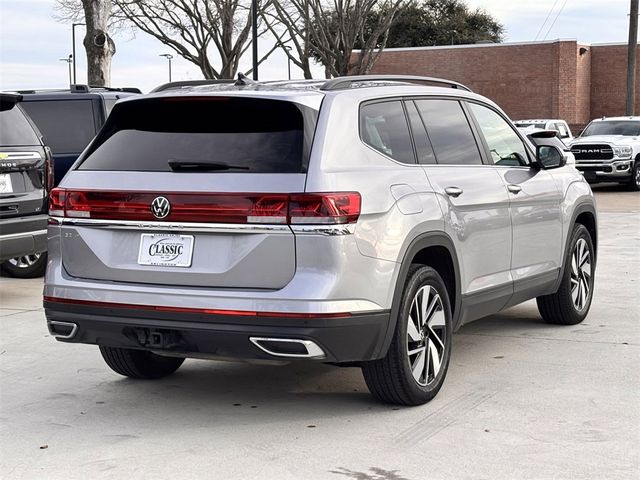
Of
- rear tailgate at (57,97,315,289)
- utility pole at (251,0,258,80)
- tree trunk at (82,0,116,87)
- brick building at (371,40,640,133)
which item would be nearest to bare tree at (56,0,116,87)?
tree trunk at (82,0,116,87)

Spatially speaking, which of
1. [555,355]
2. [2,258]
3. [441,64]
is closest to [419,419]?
[555,355]

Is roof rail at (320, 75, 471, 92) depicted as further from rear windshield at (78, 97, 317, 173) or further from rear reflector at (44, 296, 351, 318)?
rear reflector at (44, 296, 351, 318)

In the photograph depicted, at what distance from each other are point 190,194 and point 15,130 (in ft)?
16.7

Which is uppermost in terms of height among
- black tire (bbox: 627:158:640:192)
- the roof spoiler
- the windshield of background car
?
the roof spoiler

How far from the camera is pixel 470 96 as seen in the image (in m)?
7.03

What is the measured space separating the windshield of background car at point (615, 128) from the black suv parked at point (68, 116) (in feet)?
59.3

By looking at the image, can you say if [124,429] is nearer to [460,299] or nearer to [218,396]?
[218,396]

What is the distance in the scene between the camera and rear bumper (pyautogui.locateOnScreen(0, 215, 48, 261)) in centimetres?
931

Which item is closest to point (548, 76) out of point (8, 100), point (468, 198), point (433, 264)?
point (8, 100)

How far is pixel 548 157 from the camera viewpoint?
7.63 m

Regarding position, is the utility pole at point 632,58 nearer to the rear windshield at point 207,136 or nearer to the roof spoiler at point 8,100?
the roof spoiler at point 8,100

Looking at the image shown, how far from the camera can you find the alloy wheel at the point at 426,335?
5.78 meters

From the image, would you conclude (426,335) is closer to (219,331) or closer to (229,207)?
(219,331)

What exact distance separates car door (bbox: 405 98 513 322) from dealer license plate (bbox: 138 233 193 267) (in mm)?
1541
